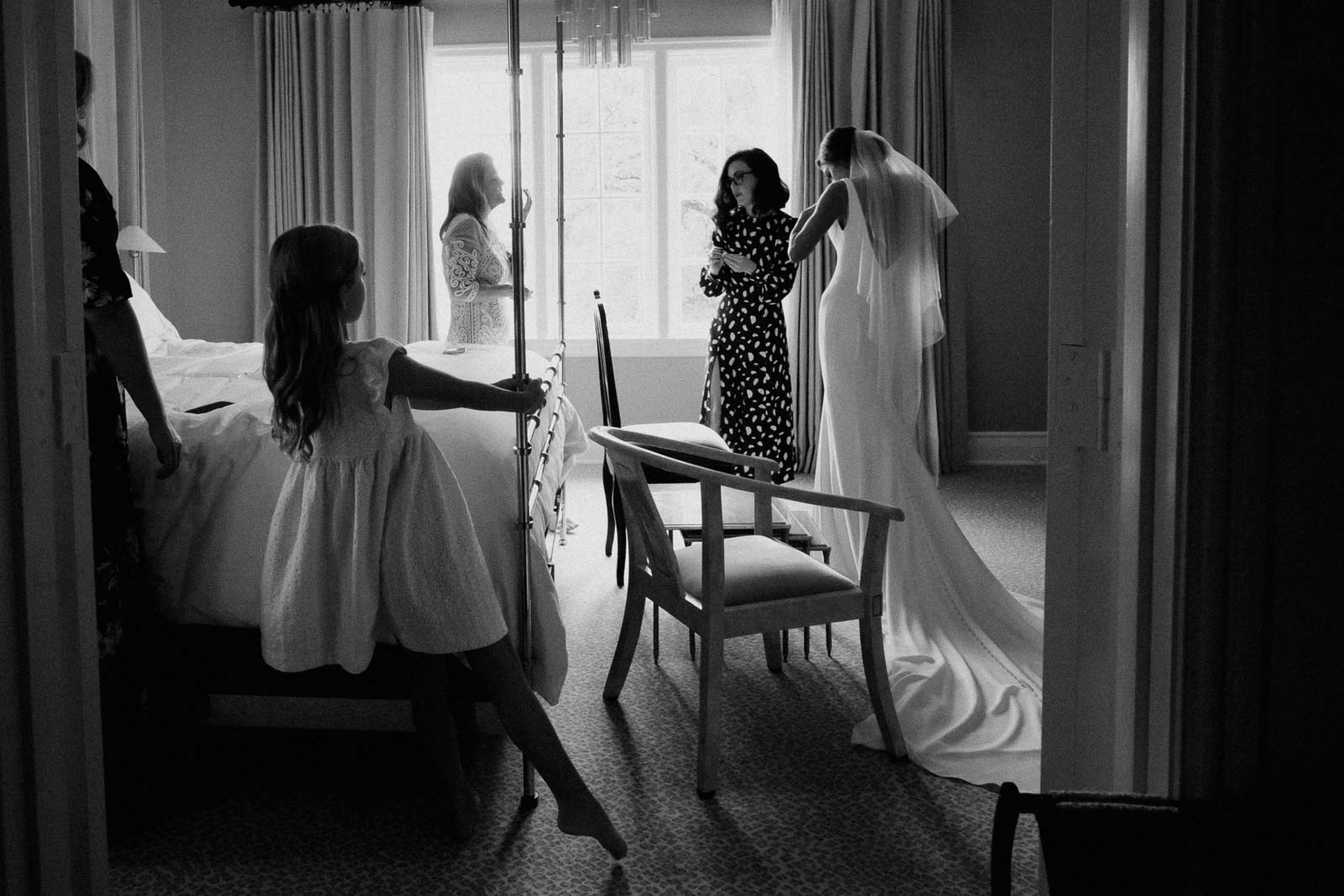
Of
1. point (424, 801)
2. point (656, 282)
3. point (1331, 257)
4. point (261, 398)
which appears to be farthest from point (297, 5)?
point (1331, 257)

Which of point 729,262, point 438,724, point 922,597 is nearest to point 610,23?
point 729,262

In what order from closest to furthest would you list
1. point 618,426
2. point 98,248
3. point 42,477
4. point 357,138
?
point 42,477
point 98,248
point 618,426
point 357,138

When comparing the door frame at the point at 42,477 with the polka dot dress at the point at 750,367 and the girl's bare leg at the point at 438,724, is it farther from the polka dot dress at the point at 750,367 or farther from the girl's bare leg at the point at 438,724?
the polka dot dress at the point at 750,367

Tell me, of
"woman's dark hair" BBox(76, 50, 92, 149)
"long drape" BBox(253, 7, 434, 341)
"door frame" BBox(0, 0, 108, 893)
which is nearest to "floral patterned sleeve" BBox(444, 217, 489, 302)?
"woman's dark hair" BBox(76, 50, 92, 149)

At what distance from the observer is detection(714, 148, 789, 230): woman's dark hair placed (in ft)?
15.2

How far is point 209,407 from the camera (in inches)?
106

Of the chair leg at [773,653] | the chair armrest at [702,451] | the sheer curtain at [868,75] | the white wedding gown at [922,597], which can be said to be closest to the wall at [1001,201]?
the sheer curtain at [868,75]

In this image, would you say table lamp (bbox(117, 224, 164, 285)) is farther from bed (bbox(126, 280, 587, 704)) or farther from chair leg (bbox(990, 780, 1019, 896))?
chair leg (bbox(990, 780, 1019, 896))

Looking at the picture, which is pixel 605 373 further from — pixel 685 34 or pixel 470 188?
pixel 685 34

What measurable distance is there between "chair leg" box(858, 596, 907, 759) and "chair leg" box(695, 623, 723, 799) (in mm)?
352

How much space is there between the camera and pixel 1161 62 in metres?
0.96

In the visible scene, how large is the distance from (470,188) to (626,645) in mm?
1924

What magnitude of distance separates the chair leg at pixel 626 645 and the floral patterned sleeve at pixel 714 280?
7.66ft

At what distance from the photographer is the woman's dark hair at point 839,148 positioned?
12.1 ft
